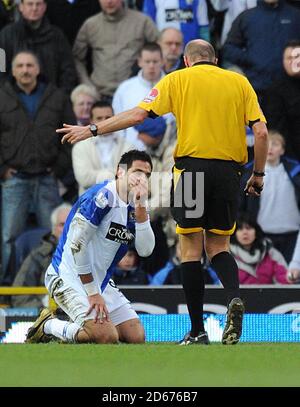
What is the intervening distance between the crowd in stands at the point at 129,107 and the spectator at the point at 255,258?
1 centimetres

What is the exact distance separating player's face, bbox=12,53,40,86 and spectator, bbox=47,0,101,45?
40.3 inches

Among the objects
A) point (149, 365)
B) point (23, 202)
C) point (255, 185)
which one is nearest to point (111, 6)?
point (23, 202)

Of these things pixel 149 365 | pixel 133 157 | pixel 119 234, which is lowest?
pixel 149 365

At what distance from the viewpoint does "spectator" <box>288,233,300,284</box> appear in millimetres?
13797

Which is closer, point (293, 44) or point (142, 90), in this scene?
point (293, 44)

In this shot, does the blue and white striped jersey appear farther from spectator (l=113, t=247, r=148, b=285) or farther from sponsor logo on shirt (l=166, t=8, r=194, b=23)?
sponsor logo on shirt (l=166, t=8, r=194, b=23)

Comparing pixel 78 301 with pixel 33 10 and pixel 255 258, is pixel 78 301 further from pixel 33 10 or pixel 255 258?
pixel 33 10

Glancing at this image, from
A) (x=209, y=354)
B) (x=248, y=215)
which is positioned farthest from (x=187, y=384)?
(x=248, y=215)

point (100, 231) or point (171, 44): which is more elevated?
point (171, 44)

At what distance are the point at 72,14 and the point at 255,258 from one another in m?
4.01

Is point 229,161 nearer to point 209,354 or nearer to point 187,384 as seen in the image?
point 209,354

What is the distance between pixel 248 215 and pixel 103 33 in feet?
9.54

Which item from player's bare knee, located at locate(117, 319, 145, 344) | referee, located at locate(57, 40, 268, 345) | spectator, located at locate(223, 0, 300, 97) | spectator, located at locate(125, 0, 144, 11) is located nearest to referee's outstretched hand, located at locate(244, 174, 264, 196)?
referee, located at locate(57, 40, 268, 345)

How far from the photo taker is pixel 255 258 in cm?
1384
